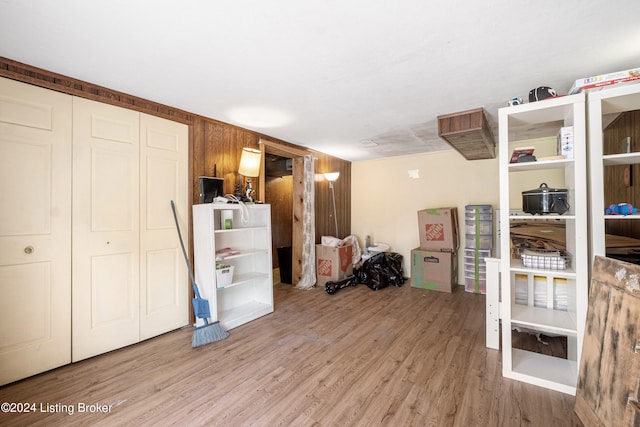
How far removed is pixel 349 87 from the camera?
2320 millimetres

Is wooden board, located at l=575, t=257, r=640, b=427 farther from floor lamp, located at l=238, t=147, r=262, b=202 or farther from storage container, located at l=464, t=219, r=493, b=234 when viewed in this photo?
floor lamp, located at l=238, t=147, r=262, b=202

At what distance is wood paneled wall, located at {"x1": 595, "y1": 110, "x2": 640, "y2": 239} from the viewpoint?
2.30m

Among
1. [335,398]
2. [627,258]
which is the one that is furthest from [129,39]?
[627,258]

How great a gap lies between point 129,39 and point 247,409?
2378mm

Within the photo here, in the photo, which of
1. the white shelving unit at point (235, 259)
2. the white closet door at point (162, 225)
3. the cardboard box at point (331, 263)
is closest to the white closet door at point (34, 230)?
the white closet door at point (162, 225)

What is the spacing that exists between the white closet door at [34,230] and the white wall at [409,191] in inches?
175

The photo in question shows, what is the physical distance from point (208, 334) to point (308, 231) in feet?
7.02

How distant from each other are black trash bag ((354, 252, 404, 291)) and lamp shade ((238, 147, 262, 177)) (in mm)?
2378

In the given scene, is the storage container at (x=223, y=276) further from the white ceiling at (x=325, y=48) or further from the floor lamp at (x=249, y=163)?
the white ceiling at (x=325, y=48)

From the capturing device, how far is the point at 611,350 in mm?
1439

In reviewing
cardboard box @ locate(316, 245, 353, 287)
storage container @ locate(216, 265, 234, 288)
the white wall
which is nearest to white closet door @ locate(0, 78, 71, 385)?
storage container @ locate(216, 265, 234, 288)

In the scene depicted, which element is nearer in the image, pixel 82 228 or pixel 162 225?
pixel 82 228

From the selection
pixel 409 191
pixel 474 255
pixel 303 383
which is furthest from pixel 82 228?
pixel 474 255

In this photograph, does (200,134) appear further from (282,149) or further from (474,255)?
(474,255)
